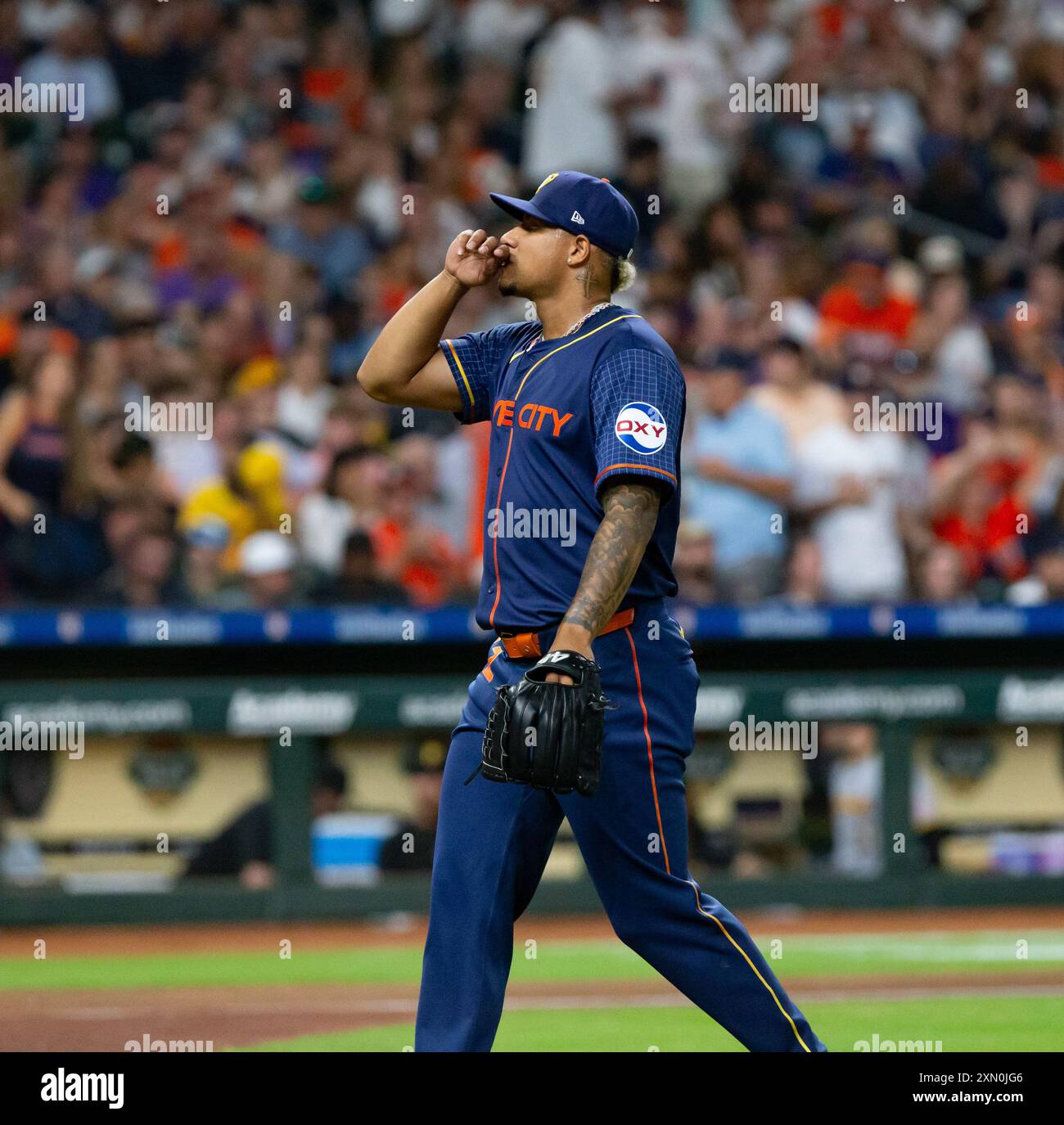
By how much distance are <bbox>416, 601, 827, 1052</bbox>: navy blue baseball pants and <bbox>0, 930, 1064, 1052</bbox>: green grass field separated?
5.83 ft

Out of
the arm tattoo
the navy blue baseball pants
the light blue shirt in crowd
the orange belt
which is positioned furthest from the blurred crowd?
the arm tattoo

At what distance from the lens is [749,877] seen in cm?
943

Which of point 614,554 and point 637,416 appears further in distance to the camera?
point 637,416

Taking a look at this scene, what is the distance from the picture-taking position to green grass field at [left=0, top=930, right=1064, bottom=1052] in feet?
20.3

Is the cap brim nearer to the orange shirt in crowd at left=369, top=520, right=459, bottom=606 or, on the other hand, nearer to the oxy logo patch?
the oxy logo patch

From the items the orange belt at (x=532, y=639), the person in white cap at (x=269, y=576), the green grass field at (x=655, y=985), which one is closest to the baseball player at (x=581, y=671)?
the orange belt at (x=532, y=639)

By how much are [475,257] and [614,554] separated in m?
0.88

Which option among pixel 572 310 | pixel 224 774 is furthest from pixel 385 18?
pixel 572 310

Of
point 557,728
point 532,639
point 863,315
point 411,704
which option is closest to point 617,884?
point 557,728

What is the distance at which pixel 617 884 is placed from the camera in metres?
4.23

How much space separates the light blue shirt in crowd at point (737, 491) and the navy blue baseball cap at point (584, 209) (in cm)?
533

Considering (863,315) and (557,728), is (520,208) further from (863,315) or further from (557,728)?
(863,315)

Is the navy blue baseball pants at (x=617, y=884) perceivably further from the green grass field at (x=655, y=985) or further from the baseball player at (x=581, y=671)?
the green grass field at (x=655, y=985)
